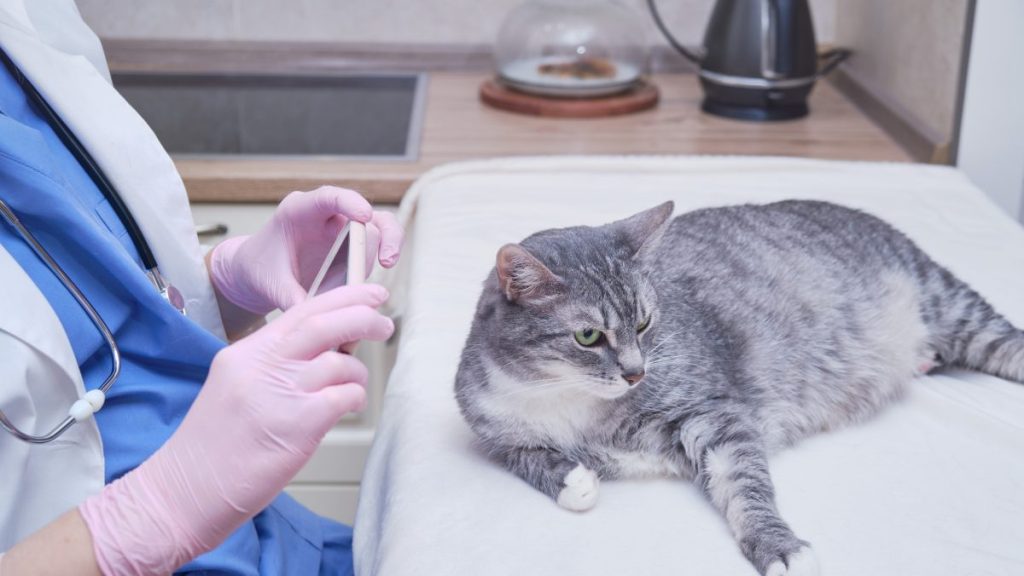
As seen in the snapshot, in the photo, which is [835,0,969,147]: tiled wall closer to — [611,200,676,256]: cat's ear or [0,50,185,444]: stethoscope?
[611,200,676,256]: cat's ear

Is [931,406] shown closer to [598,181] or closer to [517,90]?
[598,181]

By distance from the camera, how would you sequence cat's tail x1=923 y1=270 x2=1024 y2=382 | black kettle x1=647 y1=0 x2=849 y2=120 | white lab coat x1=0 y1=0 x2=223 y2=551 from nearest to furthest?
1. white lab coat x1=0 y1=0 x2=223 y2=551
2. cat's tail x1=923 y1=270 x2=1024 y2=382
3. black kettle x1=647 y1=0 x2=849 y2=120

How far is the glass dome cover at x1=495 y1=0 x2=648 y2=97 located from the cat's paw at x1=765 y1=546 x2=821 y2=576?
4.91ft

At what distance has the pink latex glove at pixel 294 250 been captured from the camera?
3.55 ft

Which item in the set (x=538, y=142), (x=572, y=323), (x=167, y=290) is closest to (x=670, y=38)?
(x=538, y=142)

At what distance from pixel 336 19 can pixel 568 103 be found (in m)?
0.66

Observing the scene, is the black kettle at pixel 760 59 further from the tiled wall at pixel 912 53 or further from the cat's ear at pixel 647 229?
the cat's ear at pixel 647 229

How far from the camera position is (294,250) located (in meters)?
1.16

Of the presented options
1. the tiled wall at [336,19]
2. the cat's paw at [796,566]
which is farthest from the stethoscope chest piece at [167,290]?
the tiled wall at [336,19]

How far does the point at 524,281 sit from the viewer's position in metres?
1.00

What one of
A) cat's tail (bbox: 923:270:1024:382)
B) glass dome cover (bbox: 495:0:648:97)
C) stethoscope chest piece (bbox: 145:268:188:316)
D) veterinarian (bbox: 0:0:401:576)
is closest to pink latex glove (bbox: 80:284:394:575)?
veterinarian (bbox: 0:0:401:576)

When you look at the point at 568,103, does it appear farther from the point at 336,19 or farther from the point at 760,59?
the point at 336,19

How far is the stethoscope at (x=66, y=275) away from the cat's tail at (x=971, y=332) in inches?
34.7

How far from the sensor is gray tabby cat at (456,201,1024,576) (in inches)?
39.5
